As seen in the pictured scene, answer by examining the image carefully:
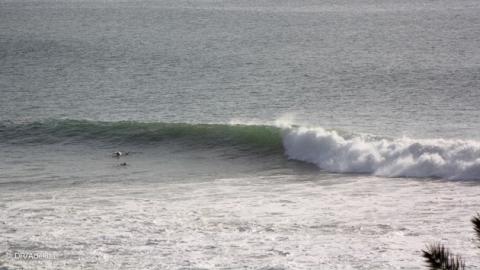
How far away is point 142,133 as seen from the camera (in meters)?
37.2

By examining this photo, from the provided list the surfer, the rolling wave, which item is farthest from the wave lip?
the surfer

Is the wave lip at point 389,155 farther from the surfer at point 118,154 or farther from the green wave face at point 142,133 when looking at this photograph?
the surfer at point 118,154

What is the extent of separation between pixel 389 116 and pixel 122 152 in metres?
11.6

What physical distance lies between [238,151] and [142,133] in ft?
16.4

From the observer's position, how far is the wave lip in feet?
93.7

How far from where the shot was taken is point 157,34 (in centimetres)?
7956

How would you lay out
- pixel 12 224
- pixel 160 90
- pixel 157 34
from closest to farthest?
pixel 12 224
pixel 160 90
pixel 157 34

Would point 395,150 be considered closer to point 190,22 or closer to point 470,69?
point 470,69

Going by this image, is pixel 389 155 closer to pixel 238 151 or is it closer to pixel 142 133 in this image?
pixel 238 151

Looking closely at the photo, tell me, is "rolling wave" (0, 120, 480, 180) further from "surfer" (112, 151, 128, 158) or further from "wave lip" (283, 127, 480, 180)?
"surfer" (112, 151, 128, 158)

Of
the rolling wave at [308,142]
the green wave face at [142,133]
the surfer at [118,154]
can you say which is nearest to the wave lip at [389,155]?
the rolling wave at [308,142]

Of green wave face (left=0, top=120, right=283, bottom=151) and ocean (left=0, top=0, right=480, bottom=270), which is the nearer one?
ocean (left=0, top=0, right=480, bottom=270)

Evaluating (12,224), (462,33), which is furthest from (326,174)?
(462,33)

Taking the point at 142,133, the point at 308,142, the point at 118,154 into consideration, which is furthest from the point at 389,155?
the point at 142,133
